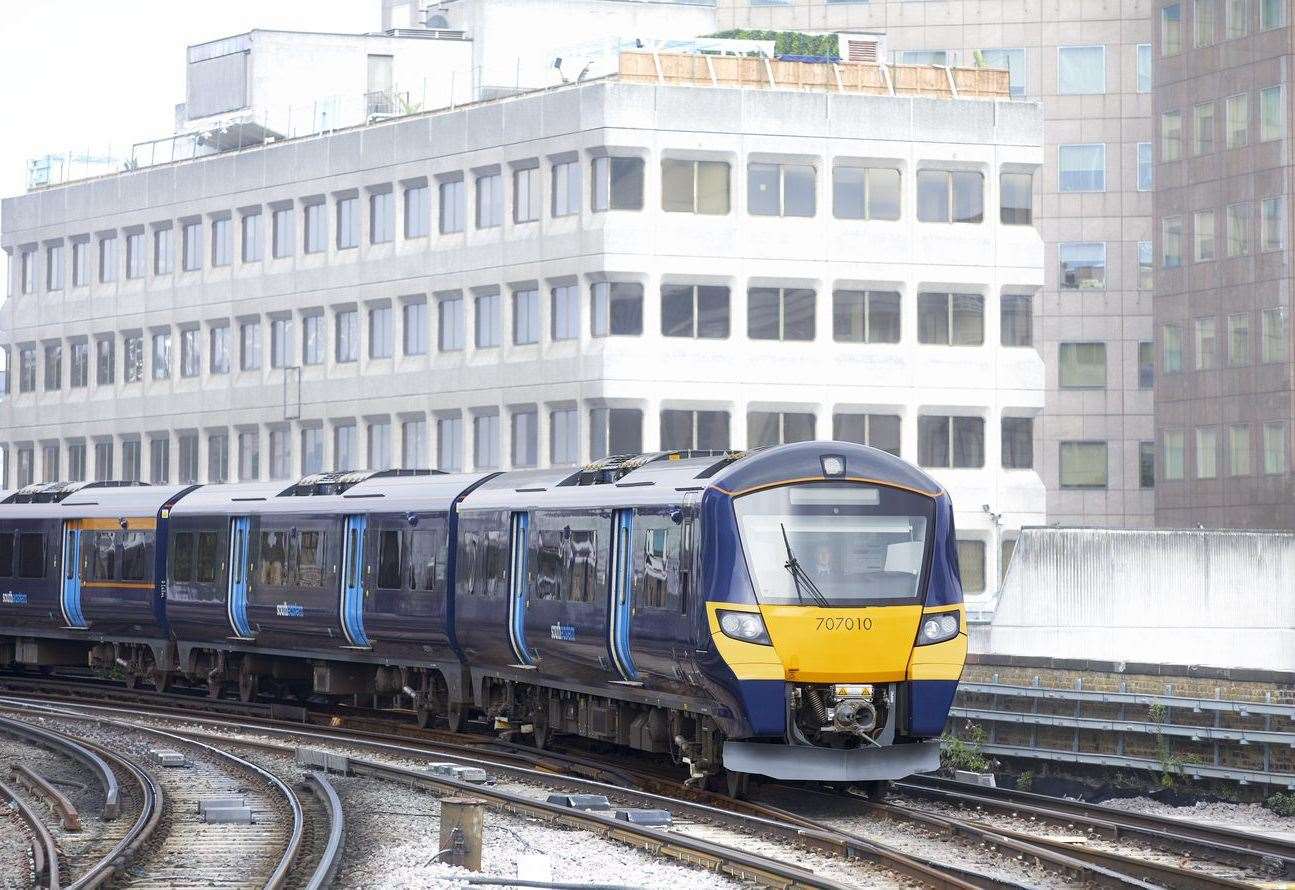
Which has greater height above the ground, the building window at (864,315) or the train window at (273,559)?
the building window at (864,315)

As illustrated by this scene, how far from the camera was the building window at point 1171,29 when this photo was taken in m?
68.7

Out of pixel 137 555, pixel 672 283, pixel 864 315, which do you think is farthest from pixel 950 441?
pixel 137 555

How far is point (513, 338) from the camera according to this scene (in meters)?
58.5

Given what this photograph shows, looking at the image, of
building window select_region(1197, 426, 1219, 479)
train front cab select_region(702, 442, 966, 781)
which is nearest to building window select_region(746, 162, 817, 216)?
building window select_region(1197, 426, 1219, 479)

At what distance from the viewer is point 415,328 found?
61562 mm

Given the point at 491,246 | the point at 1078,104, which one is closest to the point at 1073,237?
the point at 1078,104

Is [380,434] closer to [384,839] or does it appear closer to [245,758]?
[245,758]

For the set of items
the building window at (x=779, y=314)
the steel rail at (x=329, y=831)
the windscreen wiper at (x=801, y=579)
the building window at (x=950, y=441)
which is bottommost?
the steel rail at (x=329, y=831)

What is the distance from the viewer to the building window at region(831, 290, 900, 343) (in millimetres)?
57625

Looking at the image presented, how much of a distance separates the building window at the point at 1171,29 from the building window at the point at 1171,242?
4912 mm

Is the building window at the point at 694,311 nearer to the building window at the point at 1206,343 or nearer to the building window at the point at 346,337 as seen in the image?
the building window at the point at 346,337

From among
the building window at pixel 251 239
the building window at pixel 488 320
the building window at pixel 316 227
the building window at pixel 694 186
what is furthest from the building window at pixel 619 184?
the building window at pixel 251 239

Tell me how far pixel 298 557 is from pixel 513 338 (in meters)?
26.7

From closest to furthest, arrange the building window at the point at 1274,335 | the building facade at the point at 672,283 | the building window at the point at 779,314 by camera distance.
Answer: the building facade at the point at 672,283, the building window at the point at 779,314, the building window at the point at 1274,335
